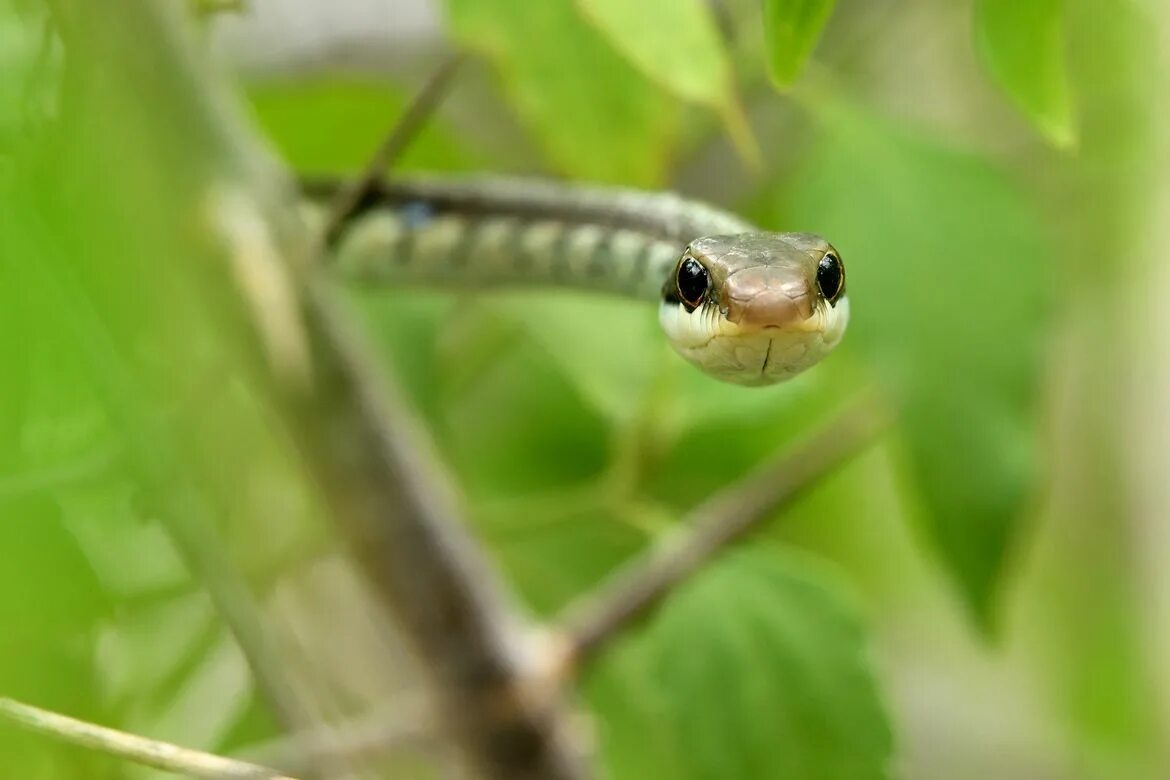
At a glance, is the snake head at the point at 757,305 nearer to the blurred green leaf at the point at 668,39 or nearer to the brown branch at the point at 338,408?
the blurred green leaf at the point at 668,39

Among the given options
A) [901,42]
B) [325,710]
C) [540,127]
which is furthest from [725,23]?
[901,42]

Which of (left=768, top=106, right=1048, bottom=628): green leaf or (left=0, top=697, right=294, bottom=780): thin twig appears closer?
(left=0, top=697, right=294, bottom=780): thin twig

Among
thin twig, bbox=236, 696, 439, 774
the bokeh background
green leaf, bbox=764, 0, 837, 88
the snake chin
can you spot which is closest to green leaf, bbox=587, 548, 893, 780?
the bokeh background

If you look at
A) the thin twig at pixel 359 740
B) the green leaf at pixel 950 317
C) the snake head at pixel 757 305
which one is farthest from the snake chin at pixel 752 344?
the thin twig at pixel 359 740

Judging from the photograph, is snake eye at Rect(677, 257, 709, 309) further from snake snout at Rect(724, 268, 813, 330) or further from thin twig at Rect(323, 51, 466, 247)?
thin twig at Rect(323, 51, 466, 247)

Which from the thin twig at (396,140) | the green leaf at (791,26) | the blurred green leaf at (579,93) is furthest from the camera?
the thin twig at (396,140)

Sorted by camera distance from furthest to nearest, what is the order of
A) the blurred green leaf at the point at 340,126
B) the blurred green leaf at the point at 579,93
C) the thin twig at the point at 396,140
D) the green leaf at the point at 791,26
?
1. the blurred green leaf at the point at 340,126
2. the thin twig at the point at 396,140
3. the blurred green leaf at the point at 579,93
4. the green leaf at the point at 791,26

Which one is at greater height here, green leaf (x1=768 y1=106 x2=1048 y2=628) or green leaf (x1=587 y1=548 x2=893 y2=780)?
green leaf (x1=768 y1=106 x2=1048 y2=628)

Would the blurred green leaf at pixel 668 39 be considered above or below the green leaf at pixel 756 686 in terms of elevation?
above

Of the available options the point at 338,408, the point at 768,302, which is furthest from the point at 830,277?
the point at 338,408
